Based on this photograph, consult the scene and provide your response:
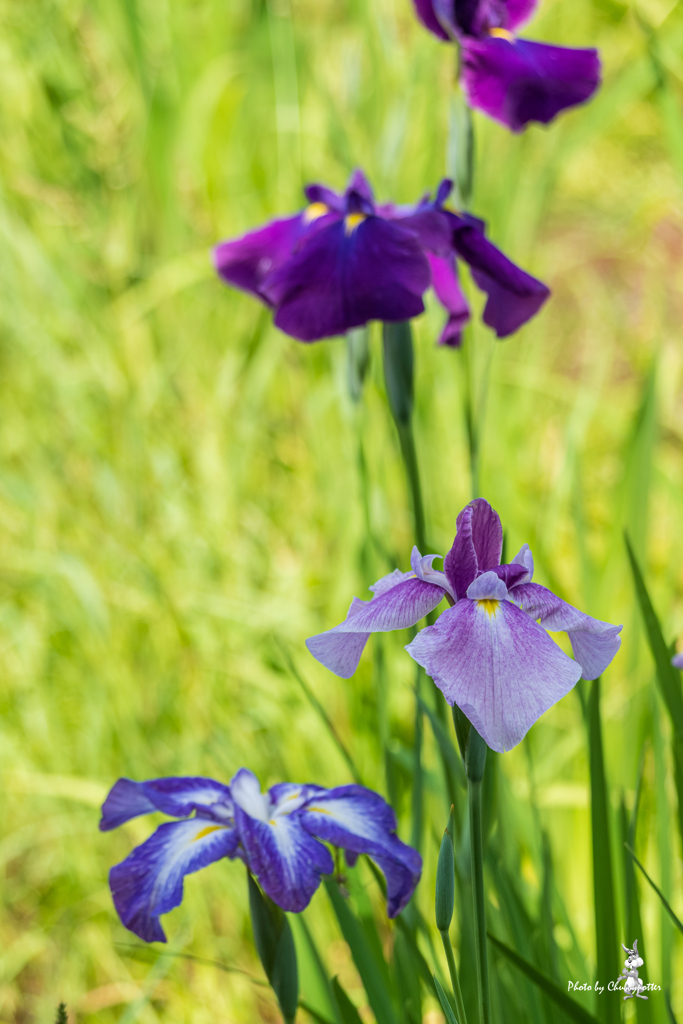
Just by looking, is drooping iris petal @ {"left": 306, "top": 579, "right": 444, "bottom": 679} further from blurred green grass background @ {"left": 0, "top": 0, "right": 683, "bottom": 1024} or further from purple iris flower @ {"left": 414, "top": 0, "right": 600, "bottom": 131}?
purple iris flower @ {"left": 414, "top": 0, "right": 600, "bottom": 131}

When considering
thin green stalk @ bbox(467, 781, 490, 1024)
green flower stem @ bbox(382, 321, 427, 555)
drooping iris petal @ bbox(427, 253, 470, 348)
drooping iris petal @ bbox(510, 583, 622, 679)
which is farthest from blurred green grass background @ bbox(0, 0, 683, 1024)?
drooping iris petal @ bbox(510, 583, 622, 679)

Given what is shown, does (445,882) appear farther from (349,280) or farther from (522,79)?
Answer: (522,79)

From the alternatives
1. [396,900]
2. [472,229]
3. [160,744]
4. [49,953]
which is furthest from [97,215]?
[396,900]

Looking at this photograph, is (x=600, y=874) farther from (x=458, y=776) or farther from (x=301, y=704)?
(x=301, y=704)

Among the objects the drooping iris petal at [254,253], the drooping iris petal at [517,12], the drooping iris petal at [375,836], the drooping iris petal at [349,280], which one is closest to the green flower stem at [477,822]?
the drooping iris petal at [375,836]

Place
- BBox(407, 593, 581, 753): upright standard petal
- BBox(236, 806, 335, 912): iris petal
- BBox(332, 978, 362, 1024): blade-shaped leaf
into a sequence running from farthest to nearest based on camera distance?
BBox(332, 978, 362, 1024): blade-shaped leaf → BBox(236, 806, 335, 912): iris petal → BBox(407, 593, 581, 753): upright standard petal

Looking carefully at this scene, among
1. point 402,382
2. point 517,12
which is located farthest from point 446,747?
point 517,12

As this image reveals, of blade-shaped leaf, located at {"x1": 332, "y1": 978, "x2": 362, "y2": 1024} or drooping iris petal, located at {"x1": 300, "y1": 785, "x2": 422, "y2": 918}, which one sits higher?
drooping iris petal, located at {"x1": 300, "y1": 785, "x2": 422, "y2": 918}

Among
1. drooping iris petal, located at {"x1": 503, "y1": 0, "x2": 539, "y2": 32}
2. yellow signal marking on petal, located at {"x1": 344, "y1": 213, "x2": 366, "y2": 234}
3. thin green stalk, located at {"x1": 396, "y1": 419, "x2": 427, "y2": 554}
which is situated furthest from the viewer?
drooping iris petal, located at {"x1": 503, "y1": 0, "x2": 539, "y2": 32}
